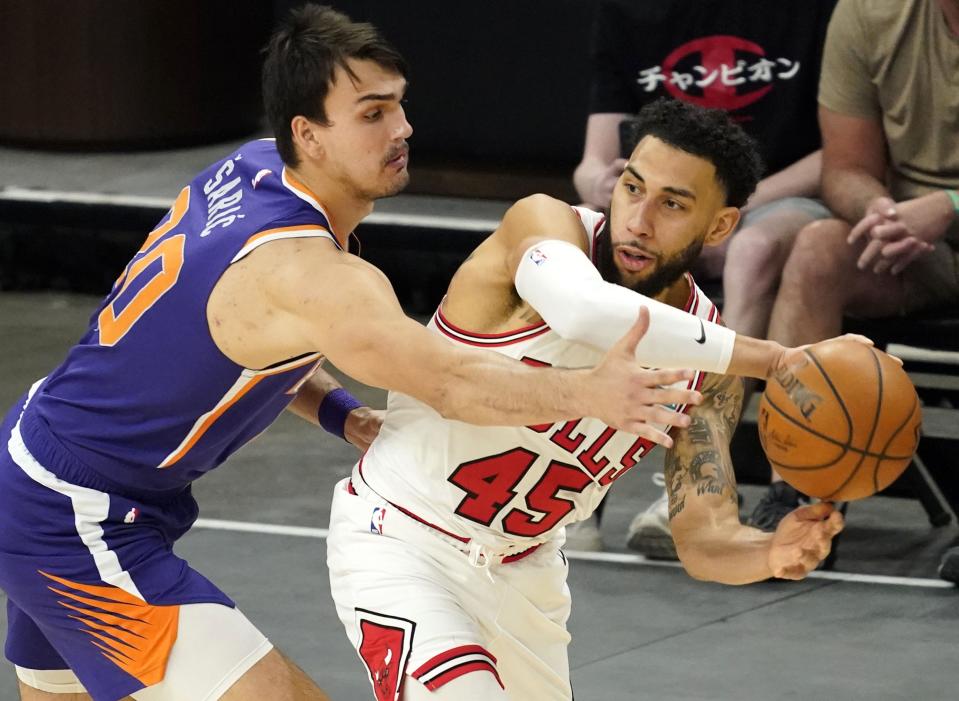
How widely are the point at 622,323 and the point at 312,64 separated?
810 millimetres

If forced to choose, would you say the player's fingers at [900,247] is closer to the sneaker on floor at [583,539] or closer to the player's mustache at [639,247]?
the sneaker on floor at [583,539]

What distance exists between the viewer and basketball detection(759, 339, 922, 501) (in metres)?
2.92

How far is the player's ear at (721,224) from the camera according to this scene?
3295 millimetres

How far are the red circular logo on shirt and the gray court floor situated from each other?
54.0 inches

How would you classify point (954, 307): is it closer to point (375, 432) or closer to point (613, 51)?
point (613, 51)

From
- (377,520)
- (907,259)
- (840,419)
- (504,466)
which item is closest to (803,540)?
(840,419)

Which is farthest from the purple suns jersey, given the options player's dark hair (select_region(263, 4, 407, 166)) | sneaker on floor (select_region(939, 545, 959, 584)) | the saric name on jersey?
sneaker on floor (select_region(939, 545, 959, 584))

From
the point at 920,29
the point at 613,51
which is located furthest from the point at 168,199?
the point at 920,29

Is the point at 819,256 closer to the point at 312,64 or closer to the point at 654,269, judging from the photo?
the point at 654,269

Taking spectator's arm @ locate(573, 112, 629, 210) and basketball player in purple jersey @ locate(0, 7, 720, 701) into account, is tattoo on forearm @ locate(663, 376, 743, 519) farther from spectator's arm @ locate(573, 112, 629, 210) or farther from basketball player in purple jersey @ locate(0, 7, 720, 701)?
spectator's arm @ locate(573, 112, 629, 210)

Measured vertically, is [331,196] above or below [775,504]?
above

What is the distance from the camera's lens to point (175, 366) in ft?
9.88

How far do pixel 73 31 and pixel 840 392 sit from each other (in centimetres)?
634

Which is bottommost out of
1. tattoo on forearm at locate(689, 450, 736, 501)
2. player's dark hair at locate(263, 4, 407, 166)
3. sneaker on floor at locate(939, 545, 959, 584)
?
sneaker on floor at locate(939, 545, 959, 584)
